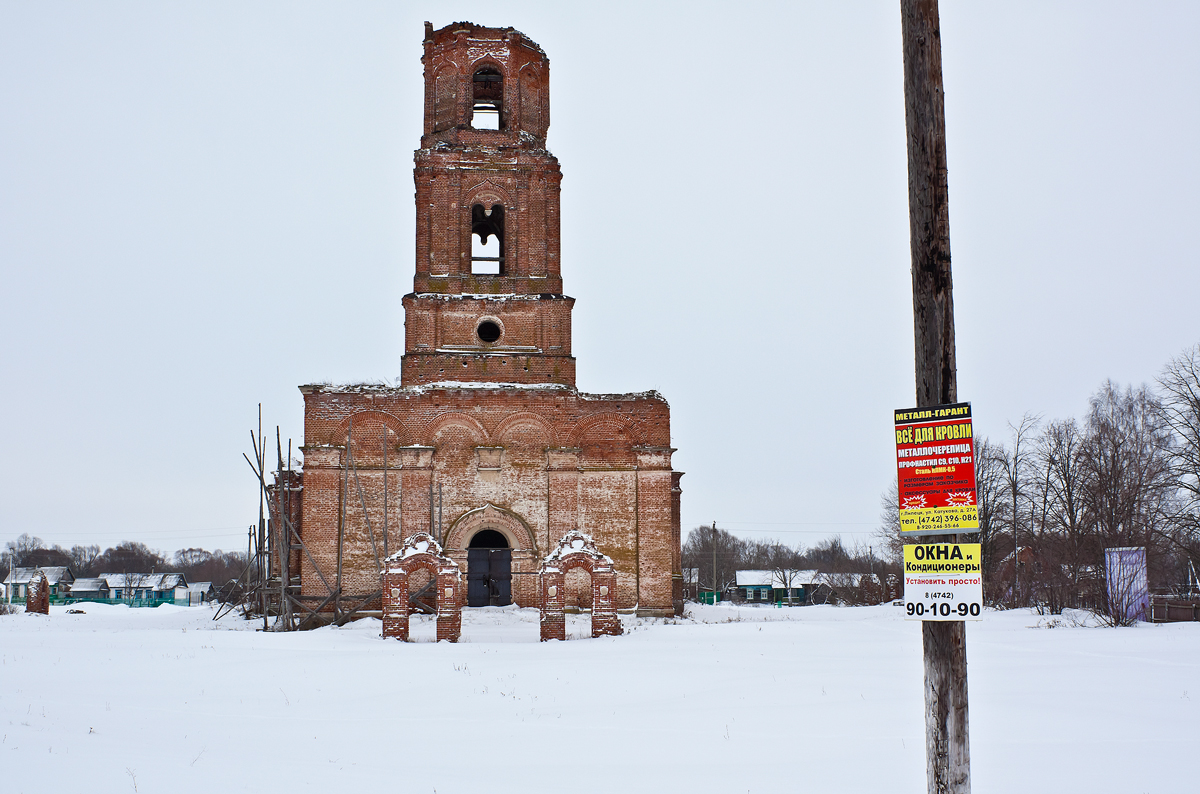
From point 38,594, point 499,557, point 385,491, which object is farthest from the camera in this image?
point 38,594

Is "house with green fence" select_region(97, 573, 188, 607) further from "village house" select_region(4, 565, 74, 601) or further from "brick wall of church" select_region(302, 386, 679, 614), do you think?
"brick wall of church" select_region(302, 386, 679, 614)

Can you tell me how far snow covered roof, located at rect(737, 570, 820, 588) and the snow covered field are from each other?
51.1 meters

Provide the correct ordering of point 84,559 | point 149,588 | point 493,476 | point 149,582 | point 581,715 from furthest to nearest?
point 84,559 < point 149,582 < point 149,588 < point 493,476 < point 581,715

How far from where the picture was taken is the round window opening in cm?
2425

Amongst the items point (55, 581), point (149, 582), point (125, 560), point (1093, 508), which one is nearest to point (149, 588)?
point (149, 582)

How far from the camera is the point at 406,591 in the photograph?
18.3 m

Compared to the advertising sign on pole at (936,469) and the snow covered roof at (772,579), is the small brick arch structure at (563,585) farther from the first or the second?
the snow covered roof at (772,579)

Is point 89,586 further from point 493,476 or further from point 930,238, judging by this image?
point 930,238

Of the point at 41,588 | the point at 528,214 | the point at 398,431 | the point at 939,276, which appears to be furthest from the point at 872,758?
the point at 41,588

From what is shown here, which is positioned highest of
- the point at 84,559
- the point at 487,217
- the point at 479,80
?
the point at 479,80

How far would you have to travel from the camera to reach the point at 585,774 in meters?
7.26

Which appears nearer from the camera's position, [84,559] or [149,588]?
[149,588]

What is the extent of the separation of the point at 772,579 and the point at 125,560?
85404mm

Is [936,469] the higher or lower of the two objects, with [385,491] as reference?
lower
